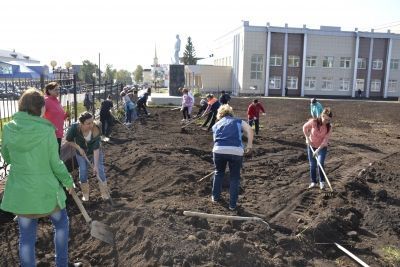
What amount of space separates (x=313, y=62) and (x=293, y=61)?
3.00 m

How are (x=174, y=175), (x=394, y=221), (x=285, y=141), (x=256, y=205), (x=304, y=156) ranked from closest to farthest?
(x=394, y=221)
(x=256, y=205)
(x=174, y=175)
(x=304, y=156)
(x=285, y=141)

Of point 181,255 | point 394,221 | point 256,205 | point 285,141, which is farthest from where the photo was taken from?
point 285,141

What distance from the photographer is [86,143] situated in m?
6.06

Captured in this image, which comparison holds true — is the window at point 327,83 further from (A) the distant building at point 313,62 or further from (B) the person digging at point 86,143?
(B) the person digging at point 86,143

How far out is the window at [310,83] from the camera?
57078mm

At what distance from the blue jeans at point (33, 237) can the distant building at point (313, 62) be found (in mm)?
52468

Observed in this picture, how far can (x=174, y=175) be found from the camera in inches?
324

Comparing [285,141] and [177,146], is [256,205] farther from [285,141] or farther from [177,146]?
[285,141]

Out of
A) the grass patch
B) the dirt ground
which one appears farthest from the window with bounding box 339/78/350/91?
the grass patch

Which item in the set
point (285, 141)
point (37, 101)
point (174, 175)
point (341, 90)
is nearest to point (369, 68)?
point (341, 90)

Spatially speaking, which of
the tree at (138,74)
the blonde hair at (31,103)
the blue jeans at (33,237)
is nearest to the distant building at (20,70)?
the blonde hair at (31,103)

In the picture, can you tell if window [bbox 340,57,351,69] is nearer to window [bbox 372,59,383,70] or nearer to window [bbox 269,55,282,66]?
window [bbox 372,59,383,70]

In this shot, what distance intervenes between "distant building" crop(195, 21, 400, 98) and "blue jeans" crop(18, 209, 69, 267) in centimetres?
5247

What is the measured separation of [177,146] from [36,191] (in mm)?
8280
